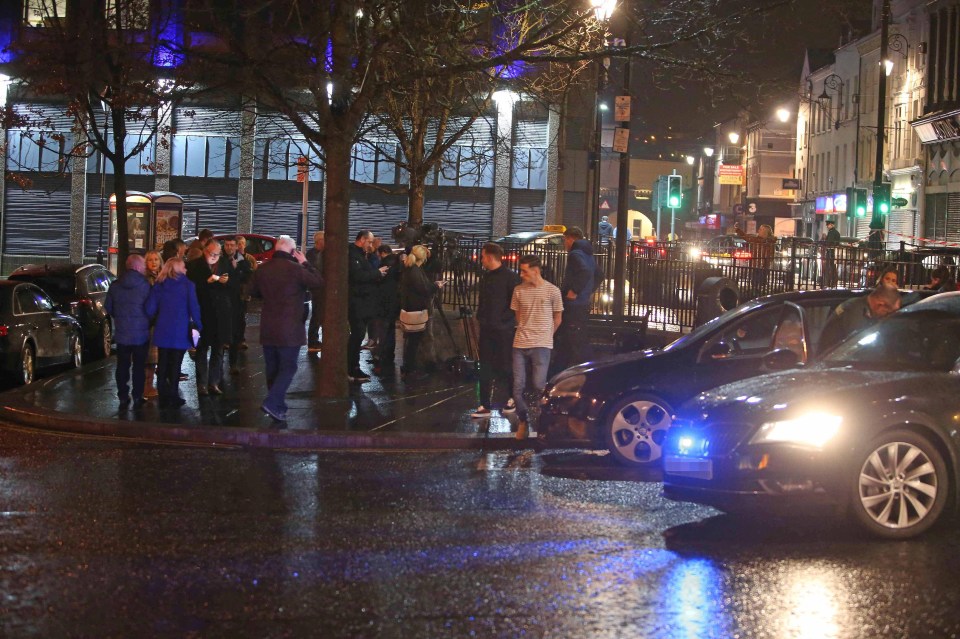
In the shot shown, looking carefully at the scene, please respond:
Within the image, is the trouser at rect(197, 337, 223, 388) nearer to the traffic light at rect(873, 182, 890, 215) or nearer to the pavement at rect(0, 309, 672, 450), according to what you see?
the pavement at rect(0, 309, 672, 450)

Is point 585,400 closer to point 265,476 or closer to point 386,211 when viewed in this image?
point 265,476

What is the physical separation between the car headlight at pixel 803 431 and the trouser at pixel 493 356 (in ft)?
17.6

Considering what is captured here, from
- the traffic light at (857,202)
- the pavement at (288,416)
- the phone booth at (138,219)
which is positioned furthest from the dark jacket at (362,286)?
the phone booth at (138,219)

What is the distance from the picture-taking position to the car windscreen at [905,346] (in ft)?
27.0

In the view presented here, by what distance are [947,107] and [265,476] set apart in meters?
41.0

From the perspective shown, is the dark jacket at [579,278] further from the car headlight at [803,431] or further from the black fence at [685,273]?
the car headlight at [803,431]

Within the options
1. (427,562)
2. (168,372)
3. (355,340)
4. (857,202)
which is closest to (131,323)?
(168,372)

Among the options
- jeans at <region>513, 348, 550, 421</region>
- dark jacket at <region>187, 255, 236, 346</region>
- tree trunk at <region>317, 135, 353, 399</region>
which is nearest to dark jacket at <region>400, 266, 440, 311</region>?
tree trunk at <region>317, 135, 353, 399</region>

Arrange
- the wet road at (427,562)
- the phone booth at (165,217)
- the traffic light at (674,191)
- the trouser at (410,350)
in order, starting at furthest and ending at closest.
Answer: the phone booth at (165,217) < the traffic light at (674,191) < the trouser at (410,350) < the wet road at (427,562)

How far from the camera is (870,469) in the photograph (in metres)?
7.39

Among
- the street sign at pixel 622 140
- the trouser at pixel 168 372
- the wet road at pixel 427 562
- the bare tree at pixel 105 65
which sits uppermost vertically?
the bare tree at pixel 105 65

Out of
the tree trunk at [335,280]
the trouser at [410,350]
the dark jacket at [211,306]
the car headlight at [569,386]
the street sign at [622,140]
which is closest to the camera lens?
the car headlight at [569,386]

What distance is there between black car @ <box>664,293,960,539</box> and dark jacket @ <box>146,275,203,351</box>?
283 inches

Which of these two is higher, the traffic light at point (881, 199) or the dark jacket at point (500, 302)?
the traffic light at point (881, 199)
